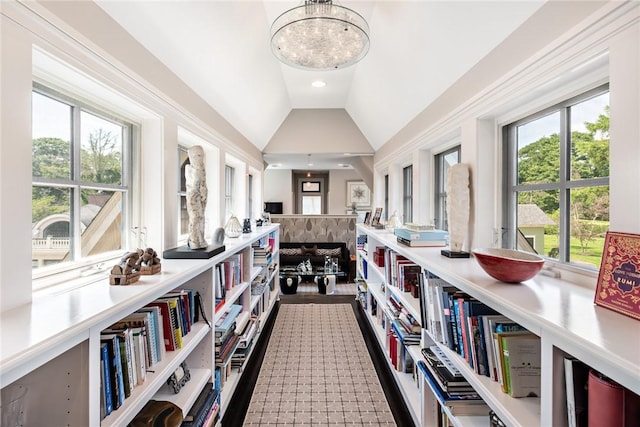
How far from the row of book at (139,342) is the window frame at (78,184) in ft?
1.26

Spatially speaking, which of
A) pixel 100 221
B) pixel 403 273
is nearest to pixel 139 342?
pixel 100 221

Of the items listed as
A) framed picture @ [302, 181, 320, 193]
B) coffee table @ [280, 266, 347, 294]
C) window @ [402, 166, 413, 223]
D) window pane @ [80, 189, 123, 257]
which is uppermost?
framed picture @ [302, 181, 320, 193]

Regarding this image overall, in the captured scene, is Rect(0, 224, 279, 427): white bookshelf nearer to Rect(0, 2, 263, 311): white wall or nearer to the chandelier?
Rect(0, 2, 263, 311): white wall

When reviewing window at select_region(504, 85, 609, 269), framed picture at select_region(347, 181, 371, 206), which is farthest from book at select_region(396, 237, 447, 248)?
framed picture at select_region(347, 181, 371, 206)

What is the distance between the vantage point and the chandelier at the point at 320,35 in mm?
1654

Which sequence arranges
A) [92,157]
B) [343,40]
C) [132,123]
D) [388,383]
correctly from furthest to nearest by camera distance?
1. [388,383]
2. [343,40]
3. [132,123]
4. [92,157]

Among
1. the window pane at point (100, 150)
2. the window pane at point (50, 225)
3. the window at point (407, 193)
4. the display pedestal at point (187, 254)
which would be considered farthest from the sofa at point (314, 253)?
the window pane at point (50, 225)

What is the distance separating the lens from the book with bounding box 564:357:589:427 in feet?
2.27

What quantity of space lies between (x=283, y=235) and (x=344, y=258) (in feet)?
4.25

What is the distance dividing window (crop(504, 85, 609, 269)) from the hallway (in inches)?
56.8

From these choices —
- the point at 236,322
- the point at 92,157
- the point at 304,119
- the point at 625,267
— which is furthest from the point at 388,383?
the point at 304,119

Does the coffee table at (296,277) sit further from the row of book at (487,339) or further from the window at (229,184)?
the row of book at (487,339)

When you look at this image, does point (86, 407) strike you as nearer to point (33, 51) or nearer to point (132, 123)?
point (33, 51)

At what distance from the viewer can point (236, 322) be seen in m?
2.31
